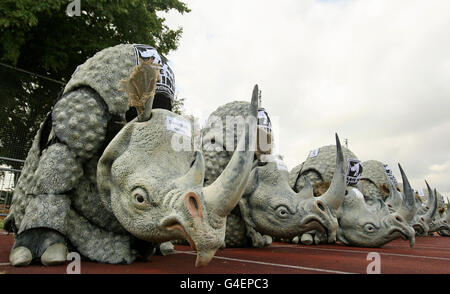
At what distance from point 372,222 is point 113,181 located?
493cm

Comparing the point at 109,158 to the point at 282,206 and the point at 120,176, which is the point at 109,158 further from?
the point at 282,206

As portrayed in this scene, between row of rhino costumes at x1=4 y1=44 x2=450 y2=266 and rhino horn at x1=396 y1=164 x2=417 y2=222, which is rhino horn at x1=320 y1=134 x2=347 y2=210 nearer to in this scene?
rhino horn at x1=396 y1=164 x2=417 y2=222

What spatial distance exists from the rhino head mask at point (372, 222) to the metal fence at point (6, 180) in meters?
7.95

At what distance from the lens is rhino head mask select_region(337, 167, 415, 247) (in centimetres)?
605

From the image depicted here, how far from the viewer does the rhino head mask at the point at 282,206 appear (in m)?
4.74

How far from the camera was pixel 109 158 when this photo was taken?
9.71 feet

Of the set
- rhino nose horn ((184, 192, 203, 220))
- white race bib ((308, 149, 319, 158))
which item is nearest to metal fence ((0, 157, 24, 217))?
white race bib ((308, 149, 319, 158))

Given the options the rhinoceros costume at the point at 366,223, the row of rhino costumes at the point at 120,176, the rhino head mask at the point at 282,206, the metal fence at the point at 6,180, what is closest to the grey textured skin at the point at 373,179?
the rhinoceros costume at the point at 366,223

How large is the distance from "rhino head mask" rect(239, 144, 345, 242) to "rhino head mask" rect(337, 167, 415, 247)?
1599mm

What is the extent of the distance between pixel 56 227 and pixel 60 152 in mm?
635

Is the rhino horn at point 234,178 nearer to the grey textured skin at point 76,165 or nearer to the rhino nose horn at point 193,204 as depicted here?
the rhino nose horn at point 193,204

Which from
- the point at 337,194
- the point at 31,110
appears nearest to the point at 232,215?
the point at 337,194

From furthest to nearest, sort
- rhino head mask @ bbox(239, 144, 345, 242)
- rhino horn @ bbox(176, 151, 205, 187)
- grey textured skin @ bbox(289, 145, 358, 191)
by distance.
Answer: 1. grey textured skin @ bbox(289, 145, 358, 191)
2. rhino head mask @ bbox(239, 144, 345, 242)
3. rhino horn @ bbox(176, 151, 205, 187)

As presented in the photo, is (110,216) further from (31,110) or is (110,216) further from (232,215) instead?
(31,110)
